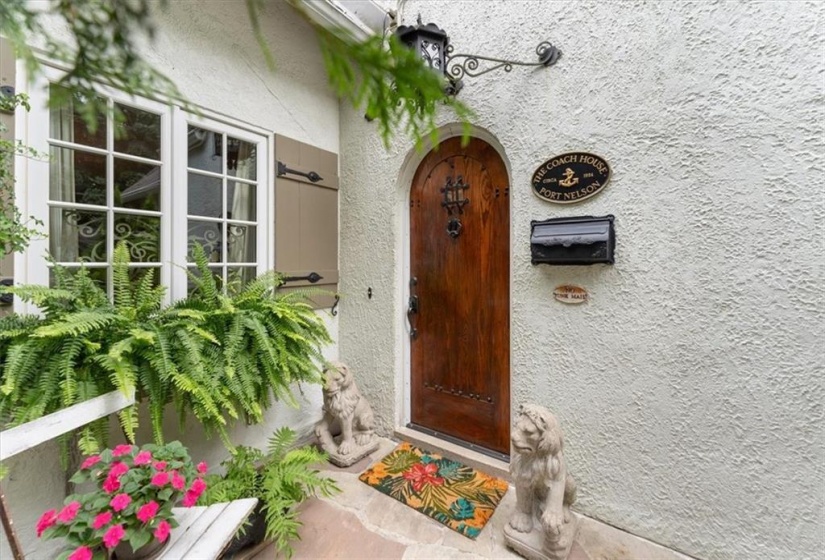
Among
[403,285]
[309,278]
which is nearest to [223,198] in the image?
[309,278]

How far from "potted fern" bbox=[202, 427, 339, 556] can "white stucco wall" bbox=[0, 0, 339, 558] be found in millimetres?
578

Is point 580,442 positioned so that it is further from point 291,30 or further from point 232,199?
point 291,30

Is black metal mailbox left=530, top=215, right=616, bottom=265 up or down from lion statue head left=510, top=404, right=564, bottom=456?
up

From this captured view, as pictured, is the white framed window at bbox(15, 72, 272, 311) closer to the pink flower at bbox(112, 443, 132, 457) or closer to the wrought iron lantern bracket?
the pink flower at bbox(112, 443, 132, 457)

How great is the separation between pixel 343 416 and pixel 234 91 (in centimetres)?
275

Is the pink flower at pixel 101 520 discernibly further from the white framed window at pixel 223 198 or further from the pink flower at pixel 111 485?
the white framed window at pixel 223 198

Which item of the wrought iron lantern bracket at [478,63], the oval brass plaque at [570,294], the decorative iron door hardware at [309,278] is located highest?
the wrought iron lantern bracket at [478,63]

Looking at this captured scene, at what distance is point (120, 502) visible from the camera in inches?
55.2

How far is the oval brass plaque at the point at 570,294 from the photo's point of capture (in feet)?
7.48

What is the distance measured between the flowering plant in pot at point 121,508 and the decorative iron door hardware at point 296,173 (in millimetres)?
2228

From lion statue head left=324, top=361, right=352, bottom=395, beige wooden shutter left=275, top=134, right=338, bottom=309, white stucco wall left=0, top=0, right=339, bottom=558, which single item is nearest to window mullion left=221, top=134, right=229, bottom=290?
white stucco wall left=0, top=0, right=339, bottom=558

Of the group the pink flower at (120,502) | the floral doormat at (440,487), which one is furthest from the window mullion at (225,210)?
the floral doormat at (440,487)

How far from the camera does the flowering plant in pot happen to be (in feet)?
4.49

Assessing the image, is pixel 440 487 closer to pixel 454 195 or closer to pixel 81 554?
pixel 81 554
